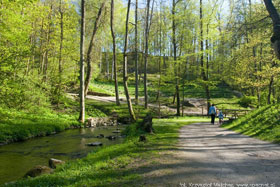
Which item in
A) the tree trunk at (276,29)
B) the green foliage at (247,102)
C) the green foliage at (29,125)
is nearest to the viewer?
the tree trunk at (276,29)

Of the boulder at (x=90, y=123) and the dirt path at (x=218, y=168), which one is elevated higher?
the dirt path at (x=218, y=168)

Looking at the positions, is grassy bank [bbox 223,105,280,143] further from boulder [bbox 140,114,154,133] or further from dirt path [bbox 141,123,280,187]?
boulder [bbox 140,114,154,133]

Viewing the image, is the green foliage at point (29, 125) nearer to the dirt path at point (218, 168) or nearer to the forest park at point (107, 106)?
the forest park at point (107, 106)

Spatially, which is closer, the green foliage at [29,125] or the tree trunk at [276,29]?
the tree trunk at [276,29]

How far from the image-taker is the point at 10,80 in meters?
8.95

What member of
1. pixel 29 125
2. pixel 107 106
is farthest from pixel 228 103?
pixel 29 125

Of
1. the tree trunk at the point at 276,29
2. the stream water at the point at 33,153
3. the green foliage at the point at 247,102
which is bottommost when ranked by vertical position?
the stream water at the point at 33,153

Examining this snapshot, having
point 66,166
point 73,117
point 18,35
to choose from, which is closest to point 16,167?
point 66,166

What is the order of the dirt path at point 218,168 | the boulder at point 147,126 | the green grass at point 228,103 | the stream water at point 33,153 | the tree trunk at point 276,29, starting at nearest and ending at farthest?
the dirt path at point 218,168, the stream water at point 33,153, the tree trunk at point 276,29, the boulder at point 147,126, the green grass at point 228,103

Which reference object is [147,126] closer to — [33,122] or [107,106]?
[33,122]

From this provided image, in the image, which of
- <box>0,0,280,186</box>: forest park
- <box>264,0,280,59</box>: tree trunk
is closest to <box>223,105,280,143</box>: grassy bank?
<box>0,0,280,186</box>: forest park

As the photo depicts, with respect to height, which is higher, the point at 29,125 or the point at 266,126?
the point at 266,126

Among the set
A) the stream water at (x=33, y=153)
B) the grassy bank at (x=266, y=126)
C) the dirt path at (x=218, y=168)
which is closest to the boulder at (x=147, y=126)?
the stream water at (x=33, y=153)

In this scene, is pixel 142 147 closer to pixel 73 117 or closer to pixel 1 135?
pixel 1 135
